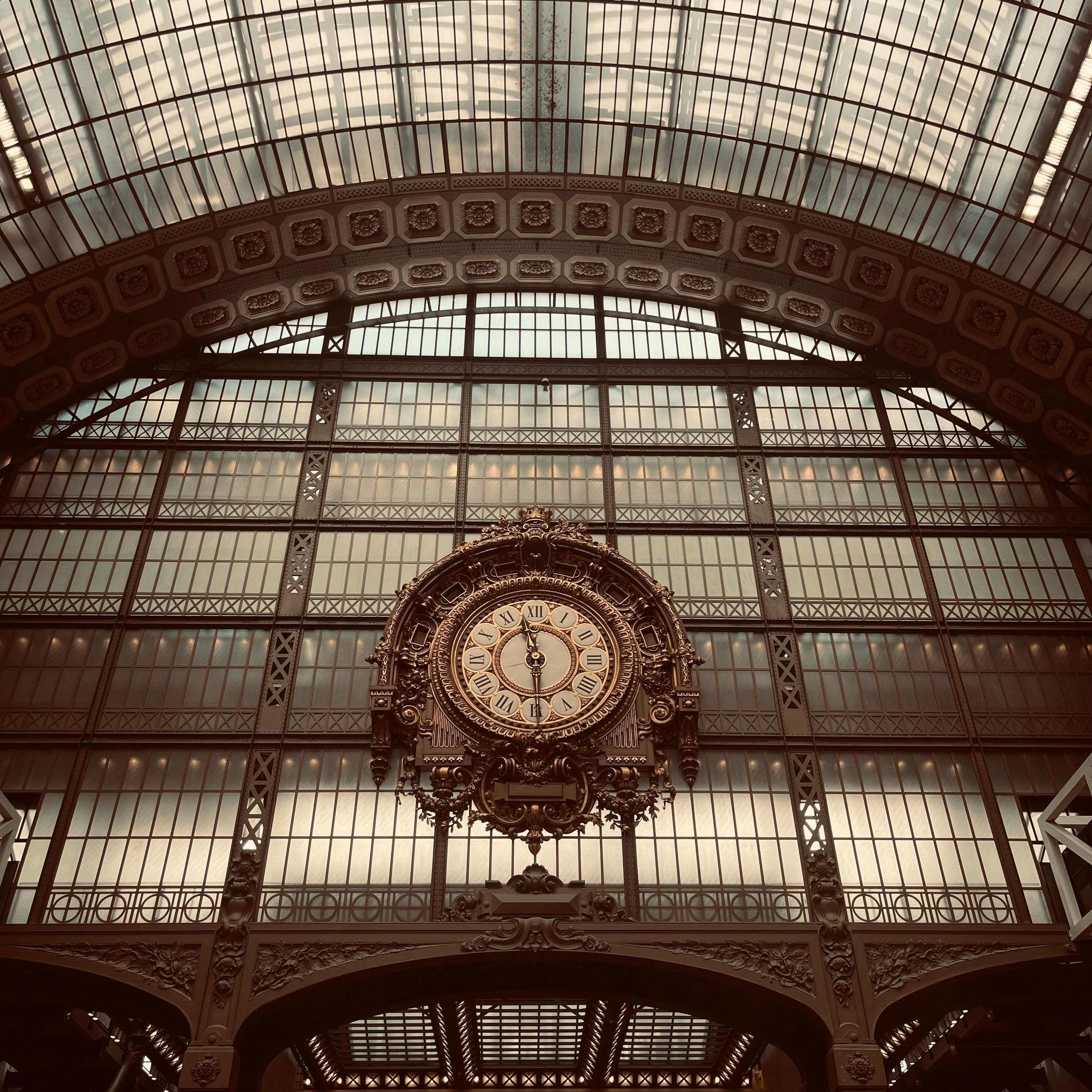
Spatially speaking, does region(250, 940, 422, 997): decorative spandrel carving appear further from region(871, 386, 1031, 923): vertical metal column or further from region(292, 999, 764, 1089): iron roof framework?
region(871, 386, 1031, 923): vertical metal column

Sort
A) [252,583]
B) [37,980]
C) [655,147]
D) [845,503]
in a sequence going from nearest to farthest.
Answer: [37,980] → [252,583] → [845,503] → [655,147]

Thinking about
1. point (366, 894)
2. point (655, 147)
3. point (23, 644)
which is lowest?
point (366, 894)

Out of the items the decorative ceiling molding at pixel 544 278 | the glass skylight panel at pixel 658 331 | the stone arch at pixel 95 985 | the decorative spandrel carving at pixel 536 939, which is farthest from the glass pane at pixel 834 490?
the stone arch at pixel 95 985

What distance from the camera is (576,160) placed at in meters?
33.6

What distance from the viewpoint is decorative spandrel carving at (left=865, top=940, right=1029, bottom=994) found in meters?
22.1

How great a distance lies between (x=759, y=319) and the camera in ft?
115

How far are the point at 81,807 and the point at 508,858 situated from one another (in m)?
9.29

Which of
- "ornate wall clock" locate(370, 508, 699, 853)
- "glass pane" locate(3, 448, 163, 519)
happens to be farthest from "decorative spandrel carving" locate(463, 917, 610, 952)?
"glass pane" locate(3, 448, 163, 519)

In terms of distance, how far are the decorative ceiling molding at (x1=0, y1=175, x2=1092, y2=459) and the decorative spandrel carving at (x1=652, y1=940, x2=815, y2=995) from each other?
16.9 m

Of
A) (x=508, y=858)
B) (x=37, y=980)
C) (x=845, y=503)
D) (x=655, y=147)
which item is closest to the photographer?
(x=37, y=980)

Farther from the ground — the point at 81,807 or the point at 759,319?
the point at 759,319

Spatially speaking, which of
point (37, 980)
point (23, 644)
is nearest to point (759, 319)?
point (23, 644)

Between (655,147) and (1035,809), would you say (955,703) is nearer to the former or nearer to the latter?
(1035,809)

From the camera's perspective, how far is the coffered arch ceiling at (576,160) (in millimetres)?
29391
